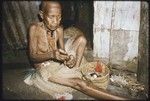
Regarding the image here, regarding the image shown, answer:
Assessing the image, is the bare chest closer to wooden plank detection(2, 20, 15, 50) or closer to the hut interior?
the hut interior

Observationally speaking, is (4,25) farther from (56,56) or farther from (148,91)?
(148,91)

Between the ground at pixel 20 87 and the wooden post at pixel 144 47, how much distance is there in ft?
1.38

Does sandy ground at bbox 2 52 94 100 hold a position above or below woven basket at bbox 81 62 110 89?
below

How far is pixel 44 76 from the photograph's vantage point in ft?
17.3

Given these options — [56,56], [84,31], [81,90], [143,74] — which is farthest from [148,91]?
[84,31]

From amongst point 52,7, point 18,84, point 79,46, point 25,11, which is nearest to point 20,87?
point 18,84

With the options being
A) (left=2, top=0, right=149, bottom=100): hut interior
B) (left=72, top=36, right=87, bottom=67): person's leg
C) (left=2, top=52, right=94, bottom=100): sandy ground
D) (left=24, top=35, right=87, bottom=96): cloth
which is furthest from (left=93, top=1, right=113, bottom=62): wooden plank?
(left=2, top=52, right=94, bottom=100): sandy ground

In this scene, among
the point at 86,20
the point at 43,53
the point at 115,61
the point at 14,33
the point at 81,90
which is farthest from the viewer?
the point at 86,20

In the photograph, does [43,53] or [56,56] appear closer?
[56,56]

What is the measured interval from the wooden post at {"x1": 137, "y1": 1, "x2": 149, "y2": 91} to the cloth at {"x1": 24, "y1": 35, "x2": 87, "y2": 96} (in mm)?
1242

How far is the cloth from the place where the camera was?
5.17 m

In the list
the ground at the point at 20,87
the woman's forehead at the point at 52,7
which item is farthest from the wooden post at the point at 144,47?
the woman's forehead at the point at 52,7

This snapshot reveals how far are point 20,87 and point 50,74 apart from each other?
0.71 m

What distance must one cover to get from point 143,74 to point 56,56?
1817 mm
